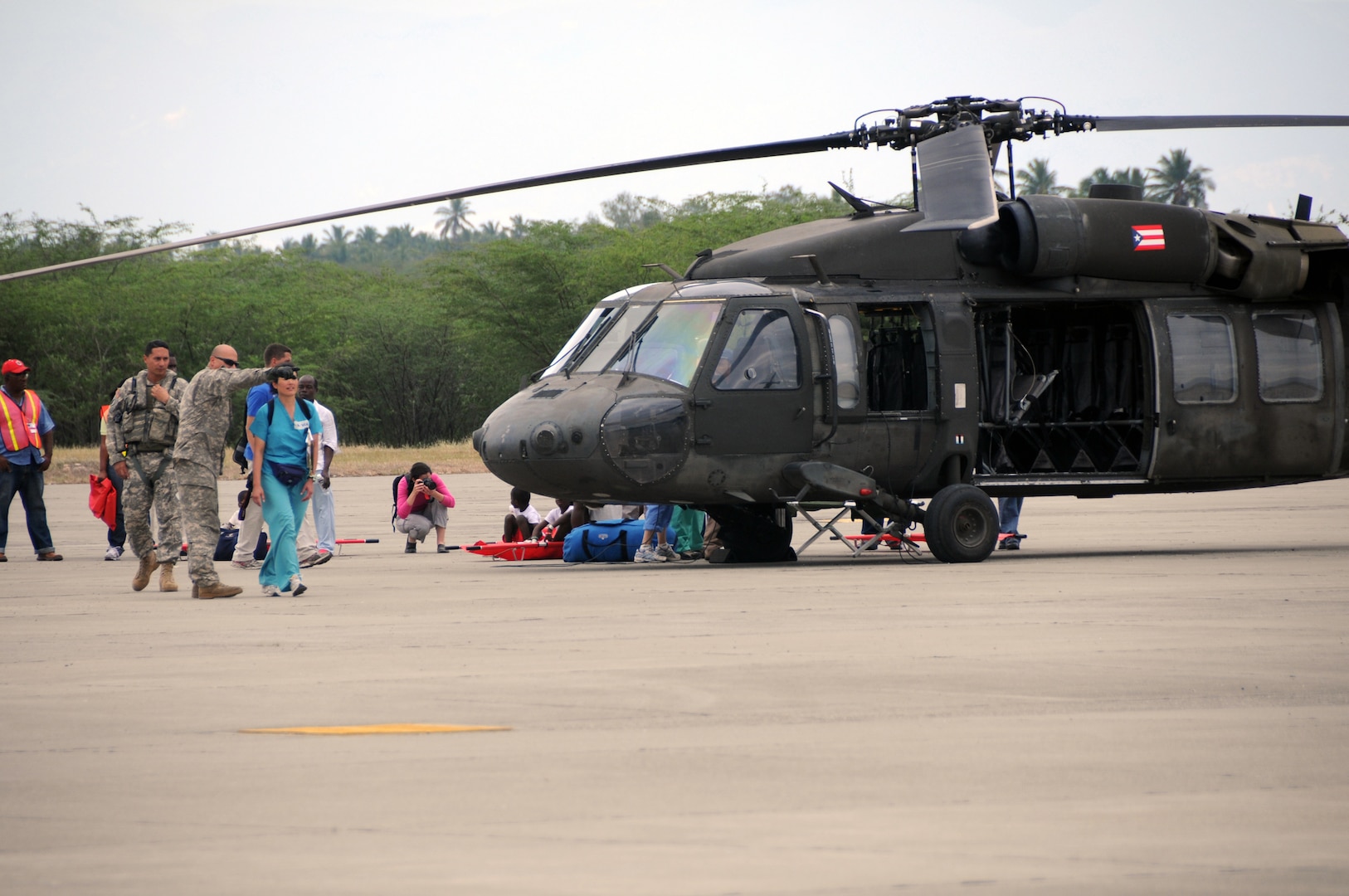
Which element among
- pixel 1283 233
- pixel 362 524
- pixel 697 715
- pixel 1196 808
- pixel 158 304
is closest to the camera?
pixel 1196 808

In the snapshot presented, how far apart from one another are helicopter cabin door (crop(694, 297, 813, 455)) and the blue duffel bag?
209cm

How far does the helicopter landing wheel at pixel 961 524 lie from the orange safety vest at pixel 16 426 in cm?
971

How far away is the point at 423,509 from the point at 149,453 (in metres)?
4.86

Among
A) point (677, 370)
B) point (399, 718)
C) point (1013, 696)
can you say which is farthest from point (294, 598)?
point (1013, 696)

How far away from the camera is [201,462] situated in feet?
42.2

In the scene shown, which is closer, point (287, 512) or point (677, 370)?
point (287, 512)

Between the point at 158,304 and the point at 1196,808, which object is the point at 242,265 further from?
the point at 1196,808

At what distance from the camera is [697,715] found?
6.94 metres

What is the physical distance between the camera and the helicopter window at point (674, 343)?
1488cm

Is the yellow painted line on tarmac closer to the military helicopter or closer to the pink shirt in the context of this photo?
the military helicopter

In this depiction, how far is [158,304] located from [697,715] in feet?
210

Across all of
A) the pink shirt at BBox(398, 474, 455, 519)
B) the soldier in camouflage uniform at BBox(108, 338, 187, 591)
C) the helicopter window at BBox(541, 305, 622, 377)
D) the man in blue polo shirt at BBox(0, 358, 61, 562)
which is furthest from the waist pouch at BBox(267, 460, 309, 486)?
the man in blue polo shirt at BBox(0, 358, 61, 562)

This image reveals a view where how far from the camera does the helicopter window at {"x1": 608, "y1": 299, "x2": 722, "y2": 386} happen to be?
1488 cm

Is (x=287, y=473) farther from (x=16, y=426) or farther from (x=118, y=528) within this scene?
(x=16, y=426)
